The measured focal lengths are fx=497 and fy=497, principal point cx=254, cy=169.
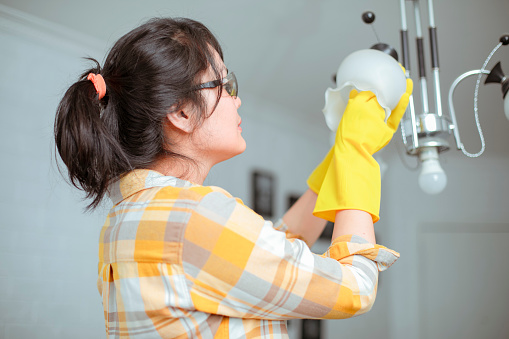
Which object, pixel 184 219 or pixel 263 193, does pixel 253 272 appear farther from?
pixel 263 193

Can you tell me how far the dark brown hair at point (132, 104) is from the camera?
32.0 inches

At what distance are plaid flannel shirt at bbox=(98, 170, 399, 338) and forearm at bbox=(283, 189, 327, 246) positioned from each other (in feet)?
1.26

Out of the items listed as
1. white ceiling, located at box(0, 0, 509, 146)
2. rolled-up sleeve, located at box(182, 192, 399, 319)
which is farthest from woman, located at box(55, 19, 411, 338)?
white ceiling, located at box(0, 0, 509, 146)

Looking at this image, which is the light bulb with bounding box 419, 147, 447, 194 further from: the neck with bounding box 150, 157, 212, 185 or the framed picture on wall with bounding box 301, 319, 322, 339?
the framed picture on wall with bounding box 301, 319, 322, 339

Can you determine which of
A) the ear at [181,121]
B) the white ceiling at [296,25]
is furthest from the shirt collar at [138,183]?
the white ceiling at [296,25]

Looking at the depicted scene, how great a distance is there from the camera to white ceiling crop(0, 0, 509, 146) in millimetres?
2213

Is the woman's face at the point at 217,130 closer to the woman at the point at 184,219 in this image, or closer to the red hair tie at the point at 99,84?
the woman at the point at 184,219

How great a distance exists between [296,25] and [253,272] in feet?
6.10

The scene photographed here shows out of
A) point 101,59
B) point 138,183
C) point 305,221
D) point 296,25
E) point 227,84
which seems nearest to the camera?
point 138,183

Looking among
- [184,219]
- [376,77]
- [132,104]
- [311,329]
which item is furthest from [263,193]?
[184,219]

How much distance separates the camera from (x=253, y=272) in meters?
0.71

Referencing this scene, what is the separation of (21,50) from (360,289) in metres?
2.09

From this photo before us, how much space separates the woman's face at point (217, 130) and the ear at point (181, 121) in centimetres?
2

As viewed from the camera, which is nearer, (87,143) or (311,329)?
(87,143)
